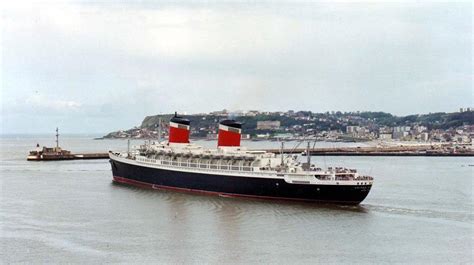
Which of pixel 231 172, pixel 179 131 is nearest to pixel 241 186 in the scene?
pixel 231 172

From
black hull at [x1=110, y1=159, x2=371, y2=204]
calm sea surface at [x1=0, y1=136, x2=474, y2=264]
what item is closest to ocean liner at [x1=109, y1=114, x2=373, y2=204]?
black hull at [x1=110, y1=159, x2=371, y2=204]

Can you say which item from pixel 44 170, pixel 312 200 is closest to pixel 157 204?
pixel 312 200

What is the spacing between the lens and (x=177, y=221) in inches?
1036

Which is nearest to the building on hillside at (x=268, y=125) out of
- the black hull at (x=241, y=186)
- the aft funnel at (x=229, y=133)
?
the black hull at (x=241, y=186)

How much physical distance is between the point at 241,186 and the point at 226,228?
28.0ft

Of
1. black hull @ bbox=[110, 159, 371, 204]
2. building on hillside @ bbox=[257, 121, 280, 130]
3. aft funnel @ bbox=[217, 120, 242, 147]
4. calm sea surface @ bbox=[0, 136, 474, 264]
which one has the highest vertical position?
building on hillside @ bbox=[257, 121, 280, 130]

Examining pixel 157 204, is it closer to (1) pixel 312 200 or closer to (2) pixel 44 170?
(1) pixel 312 200

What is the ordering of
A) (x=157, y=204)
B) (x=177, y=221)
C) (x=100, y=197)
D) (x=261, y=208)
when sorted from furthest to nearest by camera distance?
(x=100, y=197), (x=157, y=204), (x=261, y=208), (x=177, y=221)

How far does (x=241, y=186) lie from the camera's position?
1307 inches

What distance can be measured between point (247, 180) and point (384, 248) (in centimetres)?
1221

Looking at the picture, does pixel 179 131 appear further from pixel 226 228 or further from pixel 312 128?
pixel 312 128

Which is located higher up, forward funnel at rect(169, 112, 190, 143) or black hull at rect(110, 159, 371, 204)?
forward funnel at rect(169, 112, 190, 143)

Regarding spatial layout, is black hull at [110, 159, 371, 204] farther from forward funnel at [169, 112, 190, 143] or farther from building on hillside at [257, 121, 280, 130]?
building on hillside at [257, 121, 280, 130]

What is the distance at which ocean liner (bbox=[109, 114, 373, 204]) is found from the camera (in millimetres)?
30531
